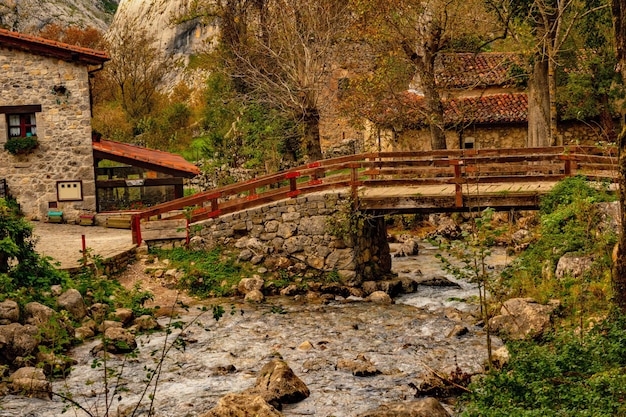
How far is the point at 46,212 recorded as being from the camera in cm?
2378

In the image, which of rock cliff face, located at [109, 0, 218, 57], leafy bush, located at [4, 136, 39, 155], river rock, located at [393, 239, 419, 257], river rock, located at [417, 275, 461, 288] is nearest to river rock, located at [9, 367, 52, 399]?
river rock, located at [417, 275, 461, 288]

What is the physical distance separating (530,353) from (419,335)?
15.4ft

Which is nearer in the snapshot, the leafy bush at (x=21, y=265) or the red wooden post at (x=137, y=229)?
the leafy bush at (x=21, y=265)

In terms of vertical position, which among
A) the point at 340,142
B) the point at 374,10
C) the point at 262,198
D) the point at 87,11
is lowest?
the point at 262,198

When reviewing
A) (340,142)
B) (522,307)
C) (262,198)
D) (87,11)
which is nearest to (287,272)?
(262,198)

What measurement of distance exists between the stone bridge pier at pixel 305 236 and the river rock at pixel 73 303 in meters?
4.38

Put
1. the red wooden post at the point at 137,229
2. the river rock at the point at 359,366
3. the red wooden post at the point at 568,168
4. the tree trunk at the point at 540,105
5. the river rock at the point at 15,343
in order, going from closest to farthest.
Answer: the river rock at the point at 359,366
the river rock at the point at 15,343
the red wooden post at the point at 568,168
the red wooden post at the point at 137,229
the tree trunk at the point at 540,105

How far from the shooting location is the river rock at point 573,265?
1312cm

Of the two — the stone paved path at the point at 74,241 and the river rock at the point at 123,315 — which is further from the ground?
the stone paved path at the point at 74,241

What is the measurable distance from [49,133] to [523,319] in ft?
54.1

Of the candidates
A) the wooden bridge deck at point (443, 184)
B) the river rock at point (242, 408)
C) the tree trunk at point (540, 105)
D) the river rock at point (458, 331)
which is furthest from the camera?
the tree trunk at point (540, 105)

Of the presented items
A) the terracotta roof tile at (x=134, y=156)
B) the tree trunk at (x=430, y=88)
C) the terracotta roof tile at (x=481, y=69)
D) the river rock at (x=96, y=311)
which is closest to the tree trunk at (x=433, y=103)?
the tree trunk at (x=430, y=88)

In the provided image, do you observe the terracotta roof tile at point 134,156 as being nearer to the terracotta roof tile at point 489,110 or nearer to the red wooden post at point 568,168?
the terracotta roof tile at point 489,110

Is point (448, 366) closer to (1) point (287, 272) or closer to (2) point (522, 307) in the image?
(2) point (522, 307)
